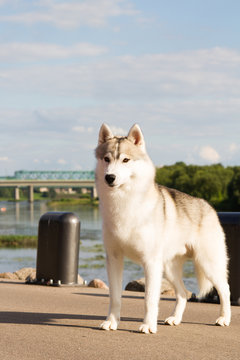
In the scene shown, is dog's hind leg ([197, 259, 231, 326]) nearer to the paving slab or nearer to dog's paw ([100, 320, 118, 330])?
the paving slab

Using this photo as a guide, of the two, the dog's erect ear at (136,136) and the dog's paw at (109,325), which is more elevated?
the dog's erect ear at (136,136)

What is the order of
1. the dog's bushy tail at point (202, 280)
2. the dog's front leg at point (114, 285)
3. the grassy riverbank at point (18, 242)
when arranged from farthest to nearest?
the grassy riverbank at point (18, 242), the dog's bushy tail at point (202, 280), the dog's front leg at point (114, 285)

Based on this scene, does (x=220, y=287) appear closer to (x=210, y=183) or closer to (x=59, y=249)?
(x=59, y=249)

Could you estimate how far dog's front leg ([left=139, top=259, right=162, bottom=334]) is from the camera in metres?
6.89

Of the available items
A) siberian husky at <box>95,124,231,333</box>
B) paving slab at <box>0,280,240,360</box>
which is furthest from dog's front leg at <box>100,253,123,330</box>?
paving slab at <box>0,280,240,360</box>

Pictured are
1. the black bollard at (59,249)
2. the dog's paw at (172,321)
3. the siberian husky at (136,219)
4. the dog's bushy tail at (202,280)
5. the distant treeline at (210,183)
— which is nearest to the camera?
the siberian husky at (136,219)

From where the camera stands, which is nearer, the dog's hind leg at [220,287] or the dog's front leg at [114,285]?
the dog's front leg at [114,285]

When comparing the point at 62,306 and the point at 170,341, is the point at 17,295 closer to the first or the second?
the point at 62,306

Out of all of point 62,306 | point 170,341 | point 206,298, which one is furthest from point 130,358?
point 206,298

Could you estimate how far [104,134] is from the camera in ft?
23.0

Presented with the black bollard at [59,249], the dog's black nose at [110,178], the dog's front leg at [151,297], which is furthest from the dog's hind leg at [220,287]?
the black bollard at [59,249]

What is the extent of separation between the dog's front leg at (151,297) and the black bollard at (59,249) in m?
5.20

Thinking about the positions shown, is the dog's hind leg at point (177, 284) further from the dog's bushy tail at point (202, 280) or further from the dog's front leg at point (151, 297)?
the dog's front leg at point (151, 297)

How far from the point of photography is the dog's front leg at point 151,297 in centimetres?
689
